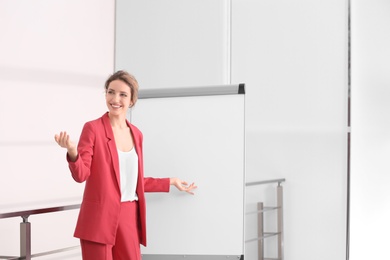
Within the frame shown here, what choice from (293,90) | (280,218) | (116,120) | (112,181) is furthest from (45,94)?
(112,181)

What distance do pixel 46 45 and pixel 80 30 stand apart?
36 centimetres

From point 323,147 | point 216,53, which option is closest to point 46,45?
point 216,53

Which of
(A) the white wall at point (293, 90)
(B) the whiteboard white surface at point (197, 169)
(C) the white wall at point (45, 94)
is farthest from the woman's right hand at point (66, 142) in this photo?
(A) the white wall at point (293, 90)

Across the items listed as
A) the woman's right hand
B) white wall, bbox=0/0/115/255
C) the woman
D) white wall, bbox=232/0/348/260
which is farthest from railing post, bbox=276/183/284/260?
the woman's right hand

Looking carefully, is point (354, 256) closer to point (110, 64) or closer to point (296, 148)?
point (296, 148)

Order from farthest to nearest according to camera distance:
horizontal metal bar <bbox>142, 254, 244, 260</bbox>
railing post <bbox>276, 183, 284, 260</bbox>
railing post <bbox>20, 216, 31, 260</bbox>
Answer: railing post <bbox>276, 183, 284, 260</bbox>
horizontal metal bar <bbox>142, 254, 244, 260</bbox>
railing post <bbox>20, 216, 31, 260</bbox>

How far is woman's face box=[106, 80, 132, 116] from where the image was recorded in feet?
8.41

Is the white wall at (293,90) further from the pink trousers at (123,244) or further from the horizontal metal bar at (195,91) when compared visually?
the pink trousers at (123,244)

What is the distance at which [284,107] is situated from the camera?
172 inches

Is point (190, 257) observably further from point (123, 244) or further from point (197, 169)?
point (123, 244)

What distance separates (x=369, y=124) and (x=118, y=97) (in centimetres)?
222

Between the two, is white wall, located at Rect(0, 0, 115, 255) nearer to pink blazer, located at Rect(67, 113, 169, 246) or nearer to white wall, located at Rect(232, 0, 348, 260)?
white wall, located at Rect(232, 0, 348, 260)

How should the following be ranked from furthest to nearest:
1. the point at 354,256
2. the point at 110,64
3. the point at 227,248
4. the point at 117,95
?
the point at 110,64, the point at 354,256, the point at 227,248, the point at 117,95

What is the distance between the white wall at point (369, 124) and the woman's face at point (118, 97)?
2.01m
